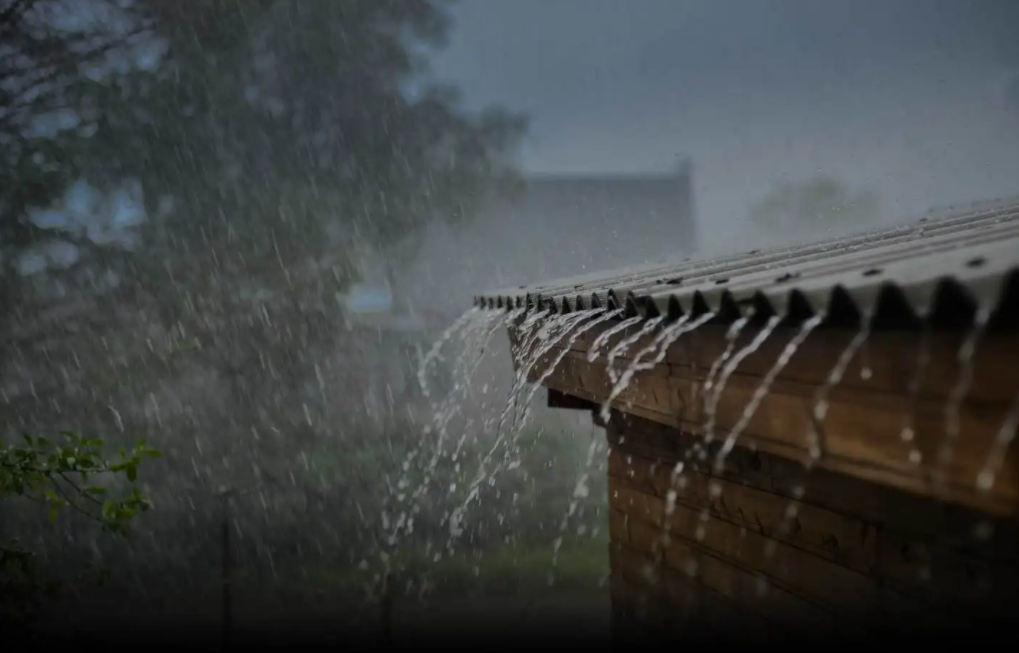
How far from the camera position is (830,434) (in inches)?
62.3

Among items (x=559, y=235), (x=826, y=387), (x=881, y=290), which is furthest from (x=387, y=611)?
(x=559, y=235)

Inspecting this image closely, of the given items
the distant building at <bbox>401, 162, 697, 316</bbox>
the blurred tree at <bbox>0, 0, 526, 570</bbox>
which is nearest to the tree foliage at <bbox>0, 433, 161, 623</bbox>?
the blurred tree at <bbox>0, 0, 526, 570</bbox>

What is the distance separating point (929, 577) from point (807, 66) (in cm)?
5570

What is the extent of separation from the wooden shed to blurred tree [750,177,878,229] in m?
31.7

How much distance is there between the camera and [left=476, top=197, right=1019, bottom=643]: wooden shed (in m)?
1.23

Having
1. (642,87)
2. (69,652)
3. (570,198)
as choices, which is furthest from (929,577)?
(642,87)

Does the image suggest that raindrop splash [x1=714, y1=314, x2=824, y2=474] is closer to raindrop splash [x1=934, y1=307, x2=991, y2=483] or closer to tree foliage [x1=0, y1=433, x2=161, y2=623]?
raindrop splash [x1=934, y1=307, x2=991, y2=483]

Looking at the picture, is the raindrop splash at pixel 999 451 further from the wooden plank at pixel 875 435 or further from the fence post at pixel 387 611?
the fence post at pixel 387 611

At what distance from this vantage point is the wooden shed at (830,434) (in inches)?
48.5

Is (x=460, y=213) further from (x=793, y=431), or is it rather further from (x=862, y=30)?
(x=862, y=30)

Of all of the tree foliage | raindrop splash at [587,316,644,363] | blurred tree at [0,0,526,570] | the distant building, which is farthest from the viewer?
the distant building

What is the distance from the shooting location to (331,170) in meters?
14.1

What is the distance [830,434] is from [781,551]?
82 cm

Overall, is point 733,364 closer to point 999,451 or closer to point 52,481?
point 999,451
